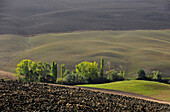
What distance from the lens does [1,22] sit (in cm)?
19725

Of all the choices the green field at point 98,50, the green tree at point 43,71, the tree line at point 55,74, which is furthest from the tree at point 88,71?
the green field at point 98,50

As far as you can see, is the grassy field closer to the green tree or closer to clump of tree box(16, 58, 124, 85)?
clump of tree box(16, 58, 124, 85)

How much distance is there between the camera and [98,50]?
10762 centimetres

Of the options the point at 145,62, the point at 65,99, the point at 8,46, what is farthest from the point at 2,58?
the point at 65,99

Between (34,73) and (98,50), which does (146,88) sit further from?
(98,50)

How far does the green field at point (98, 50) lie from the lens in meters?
91.2

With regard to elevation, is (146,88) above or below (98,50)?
below

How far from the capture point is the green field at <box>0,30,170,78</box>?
91.2m

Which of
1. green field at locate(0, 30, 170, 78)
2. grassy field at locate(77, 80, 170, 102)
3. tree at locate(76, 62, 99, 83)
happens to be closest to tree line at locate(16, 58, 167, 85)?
tree at locate(76, 62, 99, 83)

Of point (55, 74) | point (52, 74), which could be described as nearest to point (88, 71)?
point (55, 74)

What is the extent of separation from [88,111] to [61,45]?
95844mm

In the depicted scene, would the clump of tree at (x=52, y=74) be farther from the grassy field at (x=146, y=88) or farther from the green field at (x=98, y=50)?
the green field at (x=98, y=50)

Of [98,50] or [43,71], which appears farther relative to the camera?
[98,50]

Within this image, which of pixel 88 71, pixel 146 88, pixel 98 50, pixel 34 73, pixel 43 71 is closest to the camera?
pixel 146 88
